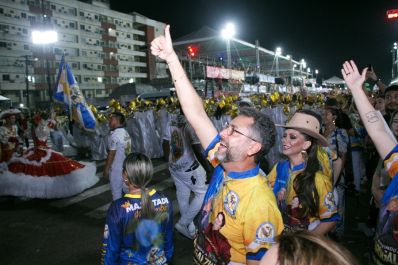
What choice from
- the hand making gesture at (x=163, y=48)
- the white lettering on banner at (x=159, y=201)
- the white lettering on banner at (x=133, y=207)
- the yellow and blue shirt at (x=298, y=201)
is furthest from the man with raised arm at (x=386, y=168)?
the white lettering on banner at (x=133, y=207)

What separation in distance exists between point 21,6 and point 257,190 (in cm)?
6808

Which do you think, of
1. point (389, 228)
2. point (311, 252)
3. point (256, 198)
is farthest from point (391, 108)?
point (311, 252)

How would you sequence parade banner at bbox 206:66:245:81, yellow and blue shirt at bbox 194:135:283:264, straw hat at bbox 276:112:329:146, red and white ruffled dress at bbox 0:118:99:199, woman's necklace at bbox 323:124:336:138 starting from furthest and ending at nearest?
parade banner at bbox 206:66:245:81, red and white ruffled dress at bbox 0:118:99:199, woman's necklace at bbox 323:124:336:138, straw hat at bbox 276:112:329:146, yellow and blue shirt at bbox 194:135:283:264

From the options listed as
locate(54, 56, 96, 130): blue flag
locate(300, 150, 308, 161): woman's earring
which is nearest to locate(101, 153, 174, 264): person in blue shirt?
locate(300, 150, 308, 161): woman's earring

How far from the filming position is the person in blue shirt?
106 inches

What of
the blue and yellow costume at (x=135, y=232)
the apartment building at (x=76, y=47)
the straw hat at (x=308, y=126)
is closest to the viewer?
the blue and yellow costume at (x=135, y=232)

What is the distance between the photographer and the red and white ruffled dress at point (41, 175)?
725cm

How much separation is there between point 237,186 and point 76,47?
240 feet

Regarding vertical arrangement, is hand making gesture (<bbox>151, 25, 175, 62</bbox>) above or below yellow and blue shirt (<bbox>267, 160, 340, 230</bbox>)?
above

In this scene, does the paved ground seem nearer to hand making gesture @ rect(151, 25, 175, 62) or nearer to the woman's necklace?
the woman's necklace

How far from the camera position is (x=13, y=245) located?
5168mm

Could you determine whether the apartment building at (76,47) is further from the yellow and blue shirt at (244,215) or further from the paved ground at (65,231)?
the yellow and blue shirt at (244,215)

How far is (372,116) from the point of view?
2391mm

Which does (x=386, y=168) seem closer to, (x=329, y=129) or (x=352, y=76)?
(x=352, y=76)
